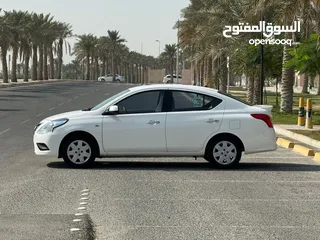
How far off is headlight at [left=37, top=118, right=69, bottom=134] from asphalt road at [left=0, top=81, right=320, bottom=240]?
2.49ft

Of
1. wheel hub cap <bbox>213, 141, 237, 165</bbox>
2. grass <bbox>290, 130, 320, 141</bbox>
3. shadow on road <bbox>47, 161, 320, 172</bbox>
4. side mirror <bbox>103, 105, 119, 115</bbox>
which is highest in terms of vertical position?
side mirror <bbox>103, 105, 119, 115</bbox>

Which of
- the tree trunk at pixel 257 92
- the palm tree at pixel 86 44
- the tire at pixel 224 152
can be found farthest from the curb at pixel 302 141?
the palm tree at pixel 86 44

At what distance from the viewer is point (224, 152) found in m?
14.6

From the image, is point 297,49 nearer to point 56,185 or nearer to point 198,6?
point 56,185

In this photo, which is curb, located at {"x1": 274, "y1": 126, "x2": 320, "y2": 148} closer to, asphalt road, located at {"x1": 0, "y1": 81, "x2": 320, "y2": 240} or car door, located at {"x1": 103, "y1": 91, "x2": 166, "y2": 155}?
asphalt road, located at {"x1": 0, "y1": 81, "x2": 320, "y2": 240}

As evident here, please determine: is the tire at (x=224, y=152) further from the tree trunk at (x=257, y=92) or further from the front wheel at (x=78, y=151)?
the tree trunk at (x=257, y=92)

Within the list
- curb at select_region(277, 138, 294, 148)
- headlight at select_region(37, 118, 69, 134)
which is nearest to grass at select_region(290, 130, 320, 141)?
curb at select_region(277, 138, 294, 148)

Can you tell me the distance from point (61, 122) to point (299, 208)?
5.88 meters

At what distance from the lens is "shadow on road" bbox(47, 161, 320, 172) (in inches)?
578

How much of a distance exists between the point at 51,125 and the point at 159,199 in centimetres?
441

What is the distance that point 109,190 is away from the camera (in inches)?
460

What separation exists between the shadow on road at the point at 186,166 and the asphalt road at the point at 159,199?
0.02 metres

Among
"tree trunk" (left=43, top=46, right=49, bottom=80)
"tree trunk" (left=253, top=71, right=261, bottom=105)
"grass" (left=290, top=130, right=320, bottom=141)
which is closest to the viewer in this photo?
"grass" (left=290, top=130, right=320, bottom=141)
